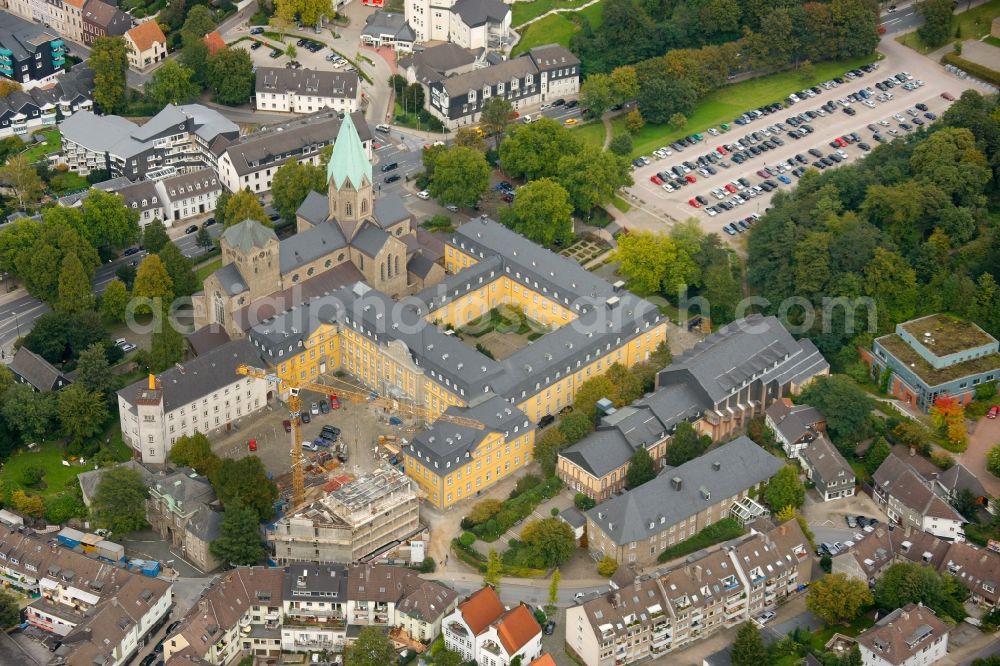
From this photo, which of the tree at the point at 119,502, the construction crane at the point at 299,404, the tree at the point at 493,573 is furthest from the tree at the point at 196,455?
the tree at the point at 493,573

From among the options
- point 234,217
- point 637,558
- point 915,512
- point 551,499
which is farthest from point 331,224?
point 915,512

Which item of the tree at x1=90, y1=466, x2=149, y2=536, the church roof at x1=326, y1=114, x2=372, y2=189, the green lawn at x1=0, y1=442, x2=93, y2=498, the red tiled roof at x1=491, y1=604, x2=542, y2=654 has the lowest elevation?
the green lawn at x1=0, y1=442, x2=93, y2=498

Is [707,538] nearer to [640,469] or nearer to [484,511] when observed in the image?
[640,469]

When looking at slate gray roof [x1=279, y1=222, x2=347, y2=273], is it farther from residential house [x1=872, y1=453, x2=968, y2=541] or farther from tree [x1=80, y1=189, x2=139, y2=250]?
residential house [x1=872, y1=453, x2=968, y2=541]

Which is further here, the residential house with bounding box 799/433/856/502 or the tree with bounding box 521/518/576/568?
the residential house with bounding box 799/433/856/502

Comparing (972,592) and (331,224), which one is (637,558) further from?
(331,224)

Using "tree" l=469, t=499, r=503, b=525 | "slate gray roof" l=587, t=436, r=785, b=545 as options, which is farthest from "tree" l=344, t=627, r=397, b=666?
"slate gray roof" l=587, t=436, r=785, b=545

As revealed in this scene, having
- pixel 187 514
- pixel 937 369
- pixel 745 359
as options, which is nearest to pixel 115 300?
pixel 187 514
